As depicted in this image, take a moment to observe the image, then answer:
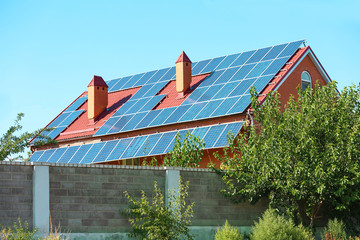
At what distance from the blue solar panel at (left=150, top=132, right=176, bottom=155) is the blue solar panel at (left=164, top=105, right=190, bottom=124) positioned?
107 centimetres

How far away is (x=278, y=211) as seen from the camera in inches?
850

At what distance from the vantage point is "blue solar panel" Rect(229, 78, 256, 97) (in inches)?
1155

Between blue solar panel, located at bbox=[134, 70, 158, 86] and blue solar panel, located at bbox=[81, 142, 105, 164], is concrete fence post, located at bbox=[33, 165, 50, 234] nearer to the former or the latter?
blue solar panel, located at bbox=[81, 142, 105, 164]

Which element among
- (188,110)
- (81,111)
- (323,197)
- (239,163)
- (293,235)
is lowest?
(293,235)

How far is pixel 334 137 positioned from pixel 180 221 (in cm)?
644

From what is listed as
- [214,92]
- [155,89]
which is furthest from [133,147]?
[155,89]

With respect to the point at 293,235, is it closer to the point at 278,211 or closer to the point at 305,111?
the point at 278,211

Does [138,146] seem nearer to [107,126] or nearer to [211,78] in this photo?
[107,126]

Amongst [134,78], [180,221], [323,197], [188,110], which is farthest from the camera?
[134,78]

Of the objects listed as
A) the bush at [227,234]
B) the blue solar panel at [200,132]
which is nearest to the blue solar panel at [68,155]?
the blue solar panel at [200,132]

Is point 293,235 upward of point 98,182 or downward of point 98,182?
downward

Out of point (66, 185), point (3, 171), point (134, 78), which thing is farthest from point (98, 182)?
point (134, 78)

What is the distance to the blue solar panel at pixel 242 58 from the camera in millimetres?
33094

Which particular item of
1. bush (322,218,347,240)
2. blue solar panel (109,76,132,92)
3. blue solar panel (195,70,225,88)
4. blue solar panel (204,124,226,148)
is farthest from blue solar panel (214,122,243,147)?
blue solar panel (109,76,132,92)
